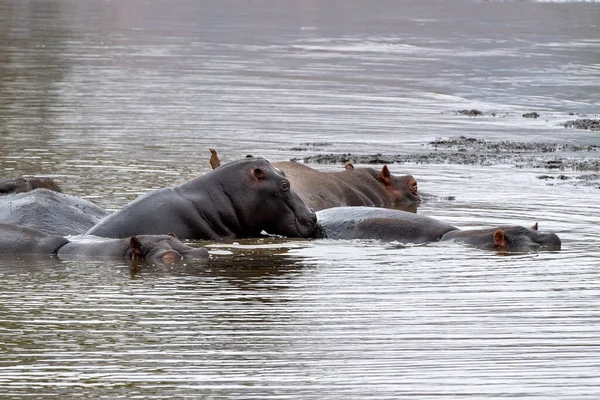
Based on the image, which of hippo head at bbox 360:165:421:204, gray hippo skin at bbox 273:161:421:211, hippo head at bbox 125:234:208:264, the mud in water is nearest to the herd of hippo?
hippo head at bbox 125:234:208:264

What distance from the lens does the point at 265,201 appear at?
10.2 metres

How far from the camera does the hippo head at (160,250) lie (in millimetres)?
8883

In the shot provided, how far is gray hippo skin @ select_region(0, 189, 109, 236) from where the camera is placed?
9.91 metres

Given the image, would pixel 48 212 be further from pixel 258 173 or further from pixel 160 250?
pixel 258 173

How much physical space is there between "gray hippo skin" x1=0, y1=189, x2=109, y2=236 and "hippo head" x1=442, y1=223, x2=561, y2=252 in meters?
2.87

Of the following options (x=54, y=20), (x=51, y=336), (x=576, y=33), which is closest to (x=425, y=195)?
(x=51, y=336)

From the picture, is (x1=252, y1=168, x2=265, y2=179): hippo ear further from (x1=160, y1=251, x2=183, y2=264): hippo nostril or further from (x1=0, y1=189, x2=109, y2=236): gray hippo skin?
(x1=160, y1=251, x2=183, y2=264): hippo nostril

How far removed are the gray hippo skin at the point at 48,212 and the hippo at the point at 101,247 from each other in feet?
2.02

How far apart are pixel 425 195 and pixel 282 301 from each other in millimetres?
5155

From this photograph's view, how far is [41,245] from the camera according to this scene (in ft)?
29.9

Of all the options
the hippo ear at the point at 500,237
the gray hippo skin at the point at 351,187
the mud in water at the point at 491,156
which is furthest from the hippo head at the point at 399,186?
the hippo ear at the point at 500,237

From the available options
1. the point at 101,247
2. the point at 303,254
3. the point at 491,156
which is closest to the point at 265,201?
the point at 303,254

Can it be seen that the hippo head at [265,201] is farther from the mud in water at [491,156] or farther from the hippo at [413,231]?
the mud in water at [491,156]

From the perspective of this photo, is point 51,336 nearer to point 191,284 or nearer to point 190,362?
point 190,362
